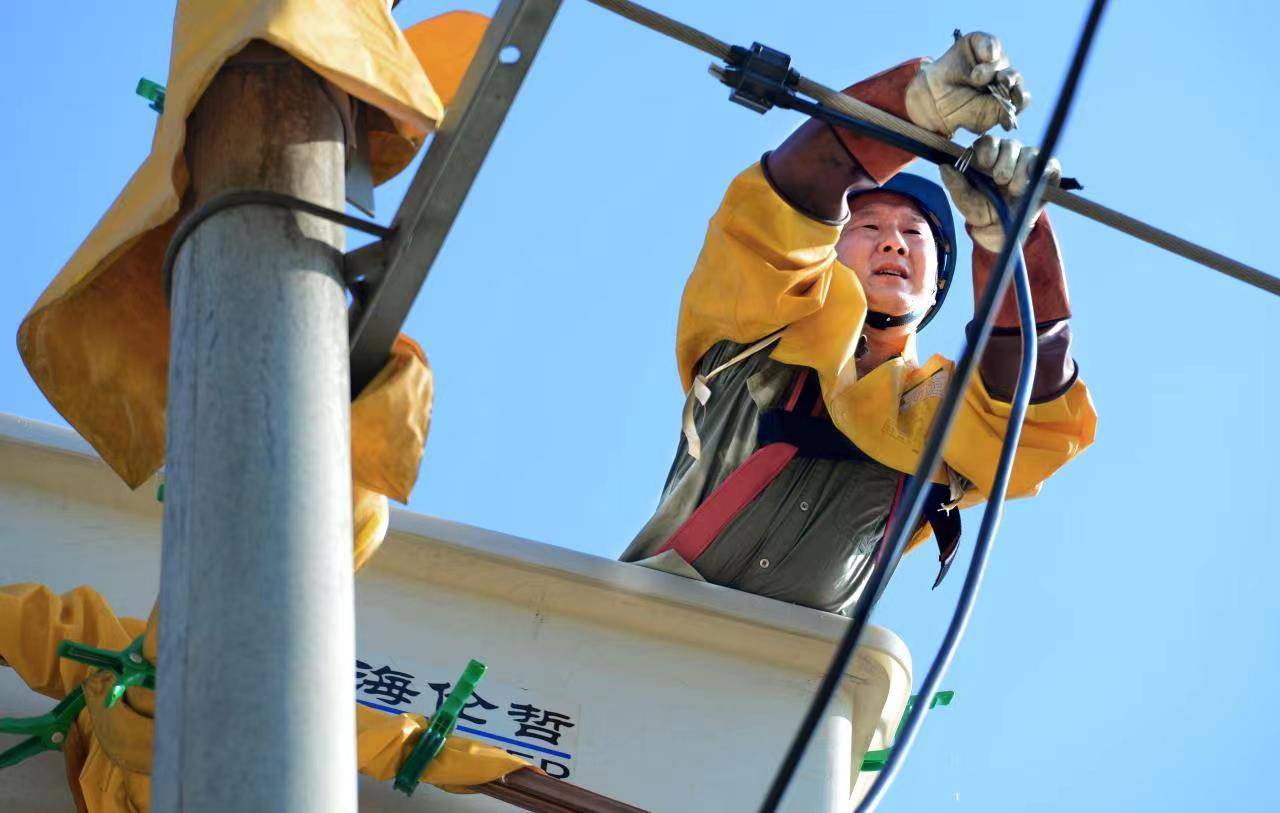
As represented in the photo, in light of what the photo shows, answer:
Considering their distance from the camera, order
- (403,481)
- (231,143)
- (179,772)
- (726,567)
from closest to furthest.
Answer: (179,772) < (231,143) < (403,481) < (726,567)

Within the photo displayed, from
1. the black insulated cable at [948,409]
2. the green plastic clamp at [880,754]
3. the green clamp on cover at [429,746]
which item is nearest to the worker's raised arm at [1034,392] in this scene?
the green plastic clamp at [880,754]

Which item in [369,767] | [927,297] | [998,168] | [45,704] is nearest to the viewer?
[998,168]

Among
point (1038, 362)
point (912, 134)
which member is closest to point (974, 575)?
point (912, 134)

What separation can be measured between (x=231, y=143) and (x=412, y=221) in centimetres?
32

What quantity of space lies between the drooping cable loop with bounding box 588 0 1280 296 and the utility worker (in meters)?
1.43

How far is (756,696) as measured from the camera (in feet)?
21.7

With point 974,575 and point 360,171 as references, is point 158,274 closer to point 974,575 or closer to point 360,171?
point 360,171

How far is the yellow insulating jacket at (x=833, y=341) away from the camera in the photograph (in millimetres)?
6578

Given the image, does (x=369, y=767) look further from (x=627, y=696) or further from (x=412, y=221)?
(x=412, y=221)

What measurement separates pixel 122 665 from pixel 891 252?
3.54 m

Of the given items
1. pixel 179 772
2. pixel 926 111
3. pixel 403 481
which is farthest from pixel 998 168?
pixel 179 772

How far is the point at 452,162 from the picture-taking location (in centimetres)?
350

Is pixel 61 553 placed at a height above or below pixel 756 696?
below

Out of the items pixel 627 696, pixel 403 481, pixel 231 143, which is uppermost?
pixel 231 143
